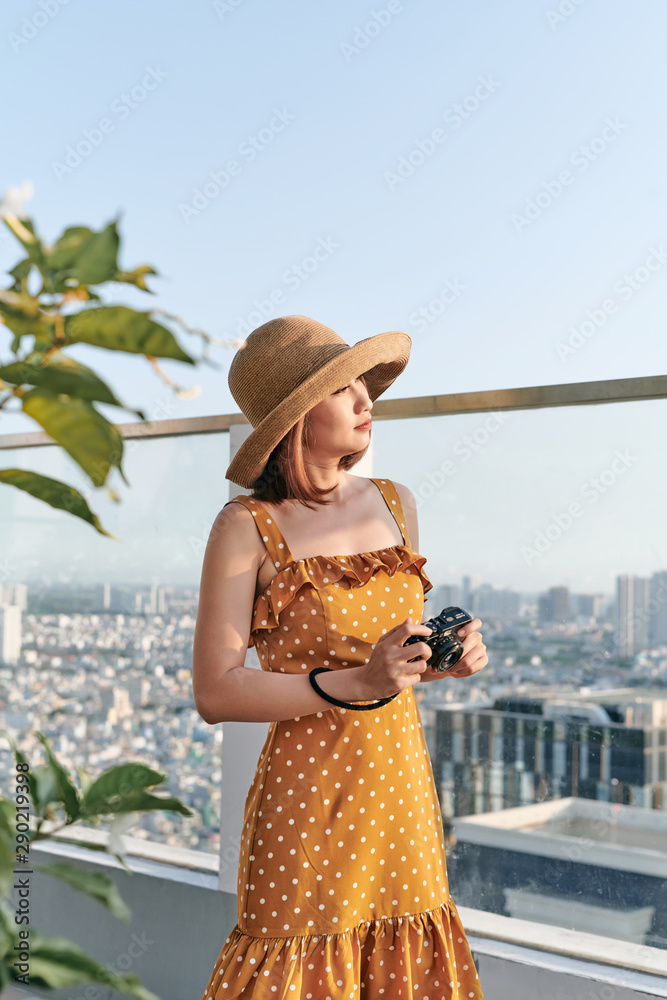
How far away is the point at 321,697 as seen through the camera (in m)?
1.15

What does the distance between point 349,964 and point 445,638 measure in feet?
1.54

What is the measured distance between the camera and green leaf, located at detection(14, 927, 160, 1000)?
0.33 metres

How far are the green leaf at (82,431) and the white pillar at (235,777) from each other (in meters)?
1.52

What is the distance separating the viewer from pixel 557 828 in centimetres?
165

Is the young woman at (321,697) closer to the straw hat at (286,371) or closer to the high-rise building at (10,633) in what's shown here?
the straw hat at (286,371)

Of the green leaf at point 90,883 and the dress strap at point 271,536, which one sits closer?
the green leaf at point 90,883

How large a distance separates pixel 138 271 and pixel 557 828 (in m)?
1.59

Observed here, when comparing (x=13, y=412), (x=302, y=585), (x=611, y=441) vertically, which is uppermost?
(x=611, y=441)

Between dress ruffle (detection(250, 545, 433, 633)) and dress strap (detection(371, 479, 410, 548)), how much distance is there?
0.11 meters

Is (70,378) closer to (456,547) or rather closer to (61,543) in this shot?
(456,547)

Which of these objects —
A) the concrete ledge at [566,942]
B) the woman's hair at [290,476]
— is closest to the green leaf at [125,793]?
the woman's hair at [290,476]

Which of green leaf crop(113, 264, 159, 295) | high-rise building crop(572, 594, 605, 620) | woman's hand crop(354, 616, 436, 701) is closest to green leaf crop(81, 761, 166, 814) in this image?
green leaf crop(113, 264, 159, 295)

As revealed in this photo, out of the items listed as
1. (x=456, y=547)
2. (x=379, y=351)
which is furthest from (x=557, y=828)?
(x=379, y=351)

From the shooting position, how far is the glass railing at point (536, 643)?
156 cm
